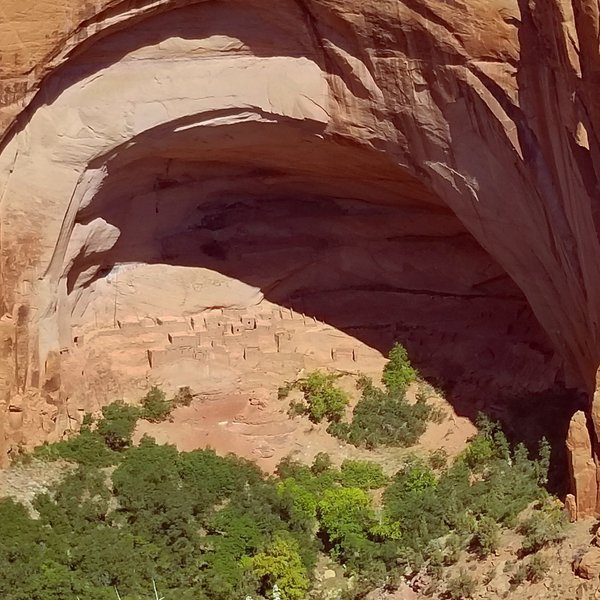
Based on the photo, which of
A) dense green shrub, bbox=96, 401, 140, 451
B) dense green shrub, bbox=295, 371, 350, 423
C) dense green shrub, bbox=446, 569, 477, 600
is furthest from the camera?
dense green shrub, bbox=295, 371, 350, 423

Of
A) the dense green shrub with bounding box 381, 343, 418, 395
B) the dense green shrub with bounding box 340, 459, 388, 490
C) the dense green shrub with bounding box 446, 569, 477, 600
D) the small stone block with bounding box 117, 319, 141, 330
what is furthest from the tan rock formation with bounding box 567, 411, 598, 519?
the small stone block with bounding box 117, 319, 141, 330

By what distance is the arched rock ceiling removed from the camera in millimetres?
12297

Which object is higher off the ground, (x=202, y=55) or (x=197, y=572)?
(x=202, y=55)

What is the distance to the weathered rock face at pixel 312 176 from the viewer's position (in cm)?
1231

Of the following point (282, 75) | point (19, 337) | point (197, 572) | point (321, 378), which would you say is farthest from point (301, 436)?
point (282, 75)

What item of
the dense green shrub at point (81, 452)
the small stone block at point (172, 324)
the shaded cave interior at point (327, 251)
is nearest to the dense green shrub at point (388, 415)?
the shaded cave interior at point (327, 251)

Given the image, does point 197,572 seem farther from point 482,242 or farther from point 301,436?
point 482,242

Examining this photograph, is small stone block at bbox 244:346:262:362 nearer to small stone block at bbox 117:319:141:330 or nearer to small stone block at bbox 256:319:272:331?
small stone block at bbox 256:319:272:331

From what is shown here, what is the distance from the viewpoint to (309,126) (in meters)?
14.0

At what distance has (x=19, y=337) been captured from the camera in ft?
44.8

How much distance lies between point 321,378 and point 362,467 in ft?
6.44

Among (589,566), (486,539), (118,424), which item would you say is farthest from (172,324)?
(589,566)

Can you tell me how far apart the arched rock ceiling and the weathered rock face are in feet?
0.09

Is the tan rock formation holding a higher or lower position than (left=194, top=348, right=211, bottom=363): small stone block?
lower
